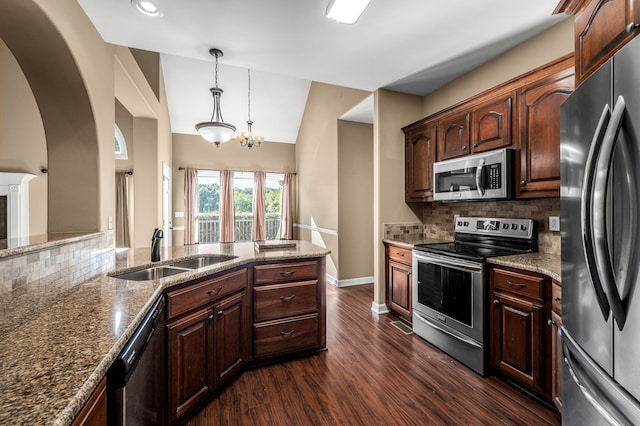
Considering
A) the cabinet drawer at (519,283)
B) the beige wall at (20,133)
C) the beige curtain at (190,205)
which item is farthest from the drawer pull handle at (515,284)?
the beige curtain at (190,205)

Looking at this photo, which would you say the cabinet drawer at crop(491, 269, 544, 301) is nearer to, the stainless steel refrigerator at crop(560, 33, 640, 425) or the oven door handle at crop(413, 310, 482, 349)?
the oven door handle at crop(413, 310, 482, 349)

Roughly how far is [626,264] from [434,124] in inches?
104

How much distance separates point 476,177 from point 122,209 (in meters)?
5.54

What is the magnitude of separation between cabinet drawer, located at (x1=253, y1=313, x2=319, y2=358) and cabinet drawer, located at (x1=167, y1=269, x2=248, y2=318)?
0.44 m

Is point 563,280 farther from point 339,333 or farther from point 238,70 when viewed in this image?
point 238,70

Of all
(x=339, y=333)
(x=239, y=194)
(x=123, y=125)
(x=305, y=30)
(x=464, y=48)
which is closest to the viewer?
(x=305, y=30)

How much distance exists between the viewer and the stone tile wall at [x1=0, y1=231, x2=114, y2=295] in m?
1.29

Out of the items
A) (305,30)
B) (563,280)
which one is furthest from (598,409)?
(305,30)

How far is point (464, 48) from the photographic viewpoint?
8.75 feet

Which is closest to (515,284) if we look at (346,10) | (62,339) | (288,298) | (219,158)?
(288,298)

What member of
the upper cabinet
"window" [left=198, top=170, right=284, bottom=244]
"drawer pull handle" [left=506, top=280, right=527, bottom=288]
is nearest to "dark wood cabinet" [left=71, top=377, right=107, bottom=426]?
the upper cabinet

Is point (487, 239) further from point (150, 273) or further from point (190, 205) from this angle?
point (190, 205)

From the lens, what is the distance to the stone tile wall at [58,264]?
1285 mm

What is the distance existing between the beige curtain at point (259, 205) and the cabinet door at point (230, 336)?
15.2 ft
